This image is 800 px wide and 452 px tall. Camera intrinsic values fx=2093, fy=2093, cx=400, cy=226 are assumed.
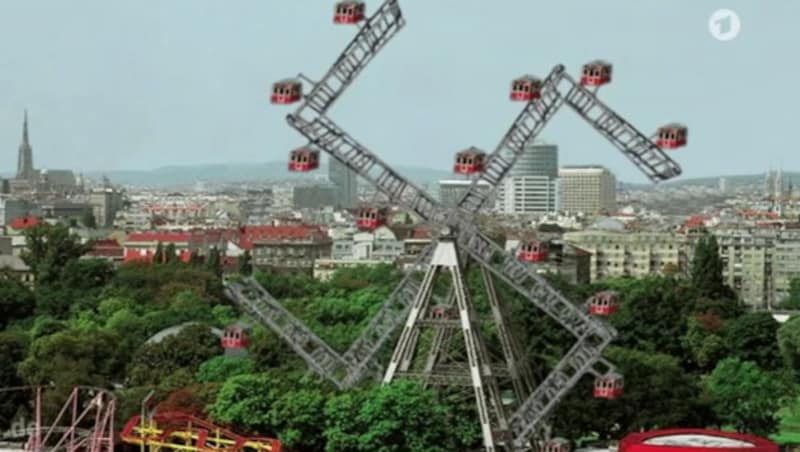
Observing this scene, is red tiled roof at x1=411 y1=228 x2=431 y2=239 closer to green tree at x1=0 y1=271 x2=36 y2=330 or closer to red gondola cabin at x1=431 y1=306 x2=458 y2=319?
green tree at x1=0 y1=271 x2=36 y2=330

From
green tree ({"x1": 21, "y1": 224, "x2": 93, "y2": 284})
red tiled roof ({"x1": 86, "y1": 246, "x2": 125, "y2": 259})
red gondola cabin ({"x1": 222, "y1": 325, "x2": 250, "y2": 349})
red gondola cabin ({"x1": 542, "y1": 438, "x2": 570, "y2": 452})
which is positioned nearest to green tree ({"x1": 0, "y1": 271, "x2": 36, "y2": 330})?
green tree ({"x1": 21, "y1": 224, "x2": 93, "y2": 284})

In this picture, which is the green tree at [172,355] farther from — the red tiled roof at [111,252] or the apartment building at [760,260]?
Result: the red tiled roof at [111,252]

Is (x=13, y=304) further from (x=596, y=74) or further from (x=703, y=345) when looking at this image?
(x=596, y=74)

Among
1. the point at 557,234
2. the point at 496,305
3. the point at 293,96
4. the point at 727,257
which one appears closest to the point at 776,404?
the point at 496,305

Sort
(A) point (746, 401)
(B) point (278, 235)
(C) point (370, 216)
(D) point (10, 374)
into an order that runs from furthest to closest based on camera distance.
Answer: (B) point (278, 235)
(D) point (10, 374)
(A) point (746, 401)
(C) point (370, 216)

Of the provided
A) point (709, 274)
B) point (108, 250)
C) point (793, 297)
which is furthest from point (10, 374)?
point (108, 250)

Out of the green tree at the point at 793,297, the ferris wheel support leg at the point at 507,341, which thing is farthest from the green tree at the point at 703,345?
the green tree at the point at 793,297

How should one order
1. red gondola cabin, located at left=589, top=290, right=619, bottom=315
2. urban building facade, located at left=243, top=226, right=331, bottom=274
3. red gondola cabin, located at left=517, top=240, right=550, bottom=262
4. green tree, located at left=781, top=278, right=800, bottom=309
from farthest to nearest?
urban building facade, located at left=243, top=226, right=331, bottom=274 < green tree, located at left=781, top=278, right=800, bottom=309 < red gondola cabin, located at left=517, top=240, right=550, bottom=262 < red gondola cabin, located at left=589, top=290, right=619, bottom=315

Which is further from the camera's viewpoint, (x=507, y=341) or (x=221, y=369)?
(x=221, y=369)
